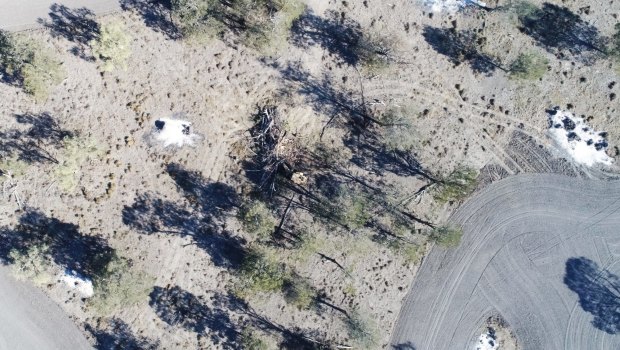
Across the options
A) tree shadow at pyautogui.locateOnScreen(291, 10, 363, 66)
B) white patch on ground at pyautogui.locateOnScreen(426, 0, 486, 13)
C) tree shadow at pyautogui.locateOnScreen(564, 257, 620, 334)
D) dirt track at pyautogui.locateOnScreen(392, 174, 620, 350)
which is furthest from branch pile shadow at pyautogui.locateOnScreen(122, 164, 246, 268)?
tree shadow at pyautogui.locateOnScreen(564, 257, 620, 334)

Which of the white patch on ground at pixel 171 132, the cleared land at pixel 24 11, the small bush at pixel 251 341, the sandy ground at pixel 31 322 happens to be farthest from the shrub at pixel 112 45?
the small bush at pixel 251 341

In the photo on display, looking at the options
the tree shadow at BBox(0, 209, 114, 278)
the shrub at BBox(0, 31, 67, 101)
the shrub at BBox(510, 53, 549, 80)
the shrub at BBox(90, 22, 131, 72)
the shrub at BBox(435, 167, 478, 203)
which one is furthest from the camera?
the shrub at BBox(435, 167, 478, 203)

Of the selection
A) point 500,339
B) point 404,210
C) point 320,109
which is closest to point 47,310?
point 320,109

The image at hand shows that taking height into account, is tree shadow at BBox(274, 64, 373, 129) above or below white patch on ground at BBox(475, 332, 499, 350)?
above

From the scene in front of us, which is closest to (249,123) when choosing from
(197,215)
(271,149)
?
(271,149)

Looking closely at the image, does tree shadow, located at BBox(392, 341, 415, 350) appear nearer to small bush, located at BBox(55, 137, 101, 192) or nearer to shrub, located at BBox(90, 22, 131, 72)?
small bush, located at BBox(55, 137, 101, 192)

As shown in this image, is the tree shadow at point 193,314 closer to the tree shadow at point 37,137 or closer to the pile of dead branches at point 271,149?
the pile of dead branches at point 271,149
